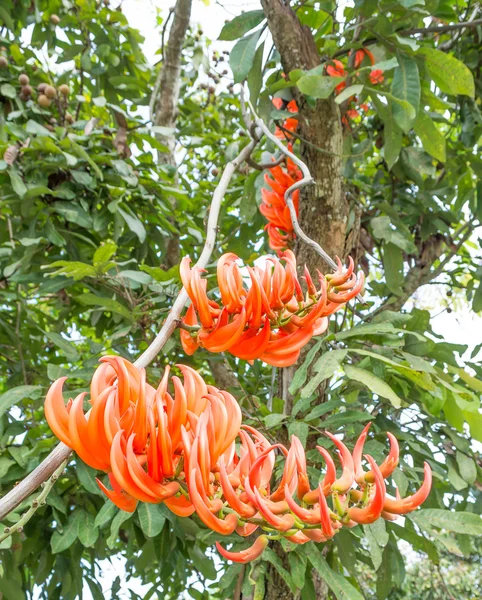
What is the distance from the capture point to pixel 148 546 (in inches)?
90.6

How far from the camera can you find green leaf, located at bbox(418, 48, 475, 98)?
1752 mm

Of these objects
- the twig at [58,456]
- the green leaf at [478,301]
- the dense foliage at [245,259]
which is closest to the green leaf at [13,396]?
the dense foliage at [245,259]

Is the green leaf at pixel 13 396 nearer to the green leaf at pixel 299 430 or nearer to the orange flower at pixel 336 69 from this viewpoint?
the green leaf at pixel 299 430

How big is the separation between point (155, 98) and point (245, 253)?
0.95 m

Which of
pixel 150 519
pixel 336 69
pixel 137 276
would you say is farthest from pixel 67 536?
pixel 336 69

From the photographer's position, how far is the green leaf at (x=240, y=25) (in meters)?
2.02

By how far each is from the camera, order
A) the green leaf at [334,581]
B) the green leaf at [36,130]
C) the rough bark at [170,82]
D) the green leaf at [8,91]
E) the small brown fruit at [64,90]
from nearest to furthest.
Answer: the green leaf at [334,581] → the green leaf at [36,130] → the green leaf at [8,91] → the small brown fruit at [64,90] → the rough bark at [170,82]

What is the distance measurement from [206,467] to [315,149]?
150cm

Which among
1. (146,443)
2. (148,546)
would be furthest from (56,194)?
(146,443)

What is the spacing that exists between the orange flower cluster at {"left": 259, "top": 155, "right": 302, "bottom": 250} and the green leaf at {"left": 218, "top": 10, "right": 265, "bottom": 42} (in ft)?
1.42

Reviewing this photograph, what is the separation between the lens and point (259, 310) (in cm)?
90

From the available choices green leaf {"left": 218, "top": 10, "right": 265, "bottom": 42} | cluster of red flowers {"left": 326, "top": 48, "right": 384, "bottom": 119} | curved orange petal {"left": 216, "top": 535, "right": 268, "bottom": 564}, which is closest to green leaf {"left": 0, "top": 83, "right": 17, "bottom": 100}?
green leaf {"left": 218, "top": 10, "right": 265, "bottom": 42}

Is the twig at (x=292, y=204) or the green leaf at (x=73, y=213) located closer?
the twig at (x=292, y=204)

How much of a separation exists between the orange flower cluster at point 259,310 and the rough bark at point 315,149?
3.40ft
